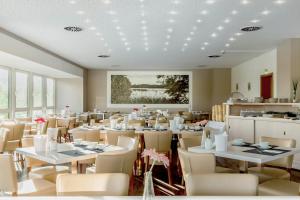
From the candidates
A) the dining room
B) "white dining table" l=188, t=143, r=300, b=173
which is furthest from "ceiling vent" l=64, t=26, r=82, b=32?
"white dining table" l=188, t=143, r=300, b=173

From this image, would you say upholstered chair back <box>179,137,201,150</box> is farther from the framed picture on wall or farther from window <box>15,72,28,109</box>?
the framed picture on wall

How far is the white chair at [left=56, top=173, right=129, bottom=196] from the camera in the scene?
192 centimetres

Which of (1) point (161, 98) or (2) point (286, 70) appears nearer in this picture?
(2) point (286, 70)

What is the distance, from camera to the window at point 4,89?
32.6ft

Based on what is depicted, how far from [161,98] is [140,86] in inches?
48.6

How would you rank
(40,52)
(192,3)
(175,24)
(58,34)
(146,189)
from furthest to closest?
(40,52), (58,34), (175,24), (192,3), (146,189)

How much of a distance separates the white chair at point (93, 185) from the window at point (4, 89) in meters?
8.91

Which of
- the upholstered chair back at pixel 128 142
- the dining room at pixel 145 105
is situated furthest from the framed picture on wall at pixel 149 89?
the upholstered chair back at pixel 128 142

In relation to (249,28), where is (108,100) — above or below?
below

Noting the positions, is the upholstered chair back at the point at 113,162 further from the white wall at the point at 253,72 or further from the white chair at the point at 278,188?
the white wall at the point at 253,72

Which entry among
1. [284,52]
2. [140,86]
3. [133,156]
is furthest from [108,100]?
[133,156]

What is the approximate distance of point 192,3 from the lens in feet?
17.6

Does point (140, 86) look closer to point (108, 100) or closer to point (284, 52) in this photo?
point (108, 100)

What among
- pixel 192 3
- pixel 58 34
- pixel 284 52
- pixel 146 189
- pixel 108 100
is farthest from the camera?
pixel 108 100
